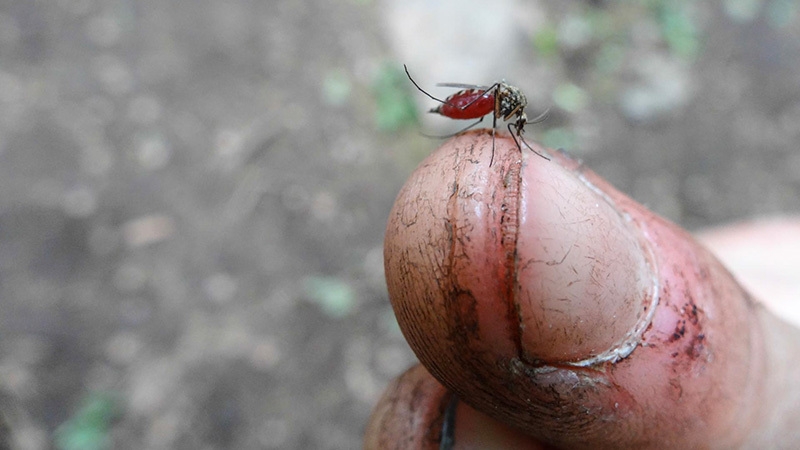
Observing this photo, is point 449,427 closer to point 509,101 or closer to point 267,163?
point 509,101

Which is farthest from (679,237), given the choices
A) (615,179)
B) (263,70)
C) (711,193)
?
(263,70)

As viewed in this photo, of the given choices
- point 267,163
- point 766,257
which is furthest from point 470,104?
point 267,163

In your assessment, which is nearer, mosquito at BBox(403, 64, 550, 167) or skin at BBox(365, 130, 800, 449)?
skin at BBox(365, 130, 800, 449)

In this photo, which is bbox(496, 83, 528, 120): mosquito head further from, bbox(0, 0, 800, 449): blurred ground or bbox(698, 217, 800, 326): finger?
bbox(0, 0, 800, 449): blurred ground

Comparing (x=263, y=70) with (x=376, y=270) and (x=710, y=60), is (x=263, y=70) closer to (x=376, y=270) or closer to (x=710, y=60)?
(x=376, y=270)

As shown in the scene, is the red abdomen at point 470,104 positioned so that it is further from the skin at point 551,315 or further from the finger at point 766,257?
the finger at point 766,257

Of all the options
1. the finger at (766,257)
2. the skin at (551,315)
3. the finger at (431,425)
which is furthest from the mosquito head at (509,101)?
the finger at (766,257)

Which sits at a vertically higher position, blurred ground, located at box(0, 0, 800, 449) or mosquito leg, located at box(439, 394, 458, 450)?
blurred ground, located at box(0, 0, 800, 449)

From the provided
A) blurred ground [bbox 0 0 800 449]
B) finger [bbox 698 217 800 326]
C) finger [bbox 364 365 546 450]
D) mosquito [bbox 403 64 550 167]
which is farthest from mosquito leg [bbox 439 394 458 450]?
blurred ground [bbox 0 0 800 449]
